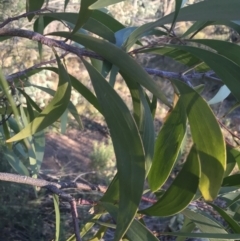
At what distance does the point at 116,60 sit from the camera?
1.39ft

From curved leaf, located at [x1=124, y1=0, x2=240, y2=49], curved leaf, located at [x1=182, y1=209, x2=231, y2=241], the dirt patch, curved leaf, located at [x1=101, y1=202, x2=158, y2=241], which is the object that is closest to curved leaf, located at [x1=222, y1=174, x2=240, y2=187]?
curved leaf, located at [x1=182, y1=209, x2=231, y2=241]

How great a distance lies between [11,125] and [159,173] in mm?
489

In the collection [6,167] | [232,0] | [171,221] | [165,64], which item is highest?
[232,0]

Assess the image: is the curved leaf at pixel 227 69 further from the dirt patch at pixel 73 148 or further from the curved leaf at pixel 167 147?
the dirt patch at pixel 73 148

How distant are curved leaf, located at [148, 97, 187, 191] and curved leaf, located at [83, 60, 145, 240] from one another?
9 centimetres

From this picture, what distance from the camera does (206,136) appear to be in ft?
1.51

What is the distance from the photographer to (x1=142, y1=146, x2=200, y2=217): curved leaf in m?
0.46

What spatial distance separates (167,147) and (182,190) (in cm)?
6

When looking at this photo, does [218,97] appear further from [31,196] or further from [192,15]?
[31,196]

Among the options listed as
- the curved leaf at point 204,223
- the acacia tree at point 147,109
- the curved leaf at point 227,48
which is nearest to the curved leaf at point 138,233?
the acacia tree at point 147,109

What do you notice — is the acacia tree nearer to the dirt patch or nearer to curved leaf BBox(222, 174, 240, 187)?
curved leaf BBox(222, 174, 240, 187)

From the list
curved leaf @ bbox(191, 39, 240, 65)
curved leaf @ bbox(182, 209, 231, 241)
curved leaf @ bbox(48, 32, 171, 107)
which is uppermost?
curved leaf @ bbox(191, 39, 240, 65)

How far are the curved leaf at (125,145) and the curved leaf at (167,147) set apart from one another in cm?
9

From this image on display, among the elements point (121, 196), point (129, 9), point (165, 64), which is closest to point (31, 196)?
point (129, 9)
